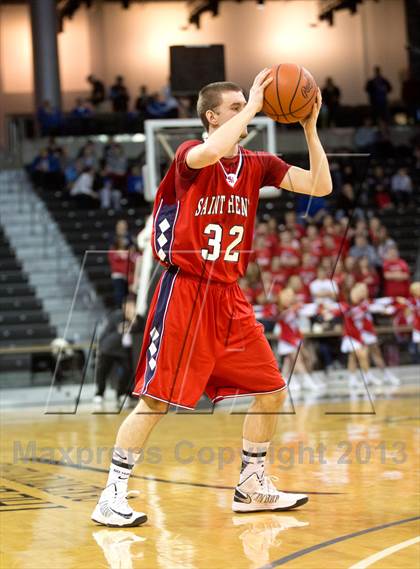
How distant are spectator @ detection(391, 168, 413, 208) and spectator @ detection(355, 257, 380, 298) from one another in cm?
500

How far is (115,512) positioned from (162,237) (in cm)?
141

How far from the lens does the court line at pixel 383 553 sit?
4.49 metres

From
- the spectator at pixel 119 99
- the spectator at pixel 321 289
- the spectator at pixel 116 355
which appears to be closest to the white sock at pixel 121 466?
the spectator at pixel 116 355

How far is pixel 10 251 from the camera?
20812 millimetres

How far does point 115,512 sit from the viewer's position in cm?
544

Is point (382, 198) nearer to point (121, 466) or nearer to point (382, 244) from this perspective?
point (382, 244)

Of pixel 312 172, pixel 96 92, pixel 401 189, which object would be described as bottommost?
pixel 401 189

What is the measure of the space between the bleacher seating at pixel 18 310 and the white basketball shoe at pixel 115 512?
12230 mm

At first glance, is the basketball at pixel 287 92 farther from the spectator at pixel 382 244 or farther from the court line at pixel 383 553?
the spectator at pixel 382 244

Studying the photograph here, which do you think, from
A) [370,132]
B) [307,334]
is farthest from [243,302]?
[370,132]

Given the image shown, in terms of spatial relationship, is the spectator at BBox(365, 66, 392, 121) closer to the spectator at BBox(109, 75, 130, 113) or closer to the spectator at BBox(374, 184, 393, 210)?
Answer: the spectator at BBox(374, 184, 393, 210)

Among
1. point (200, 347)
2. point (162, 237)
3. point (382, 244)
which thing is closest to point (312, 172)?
point (162, 237)

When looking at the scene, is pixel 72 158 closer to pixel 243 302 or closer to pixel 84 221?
pixel 84 221

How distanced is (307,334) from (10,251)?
23.9 feet
